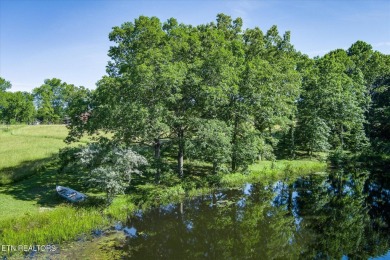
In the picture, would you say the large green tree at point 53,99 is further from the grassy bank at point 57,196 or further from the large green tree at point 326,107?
the large green tree at point 326,107

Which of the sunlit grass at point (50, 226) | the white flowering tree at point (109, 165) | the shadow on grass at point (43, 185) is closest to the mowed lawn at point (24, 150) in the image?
the shadow on grass at point (43, 185)

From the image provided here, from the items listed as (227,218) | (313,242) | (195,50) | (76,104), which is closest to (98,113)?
(76,104)

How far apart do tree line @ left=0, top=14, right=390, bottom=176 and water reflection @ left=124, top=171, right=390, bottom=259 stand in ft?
20.8

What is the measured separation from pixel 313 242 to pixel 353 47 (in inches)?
2792

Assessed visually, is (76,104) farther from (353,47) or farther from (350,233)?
(353,47)

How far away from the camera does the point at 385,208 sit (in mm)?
25406

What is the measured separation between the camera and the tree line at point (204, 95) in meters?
29.1

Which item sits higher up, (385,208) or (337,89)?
(337,89)

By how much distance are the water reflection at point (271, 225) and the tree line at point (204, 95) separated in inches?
250

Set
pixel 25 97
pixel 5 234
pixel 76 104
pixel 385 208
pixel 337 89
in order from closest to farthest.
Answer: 1. pixel 5 234
2. pixel 385 208
3. pixel 76 104
4. pixel 337 89
5. pixel 25 97

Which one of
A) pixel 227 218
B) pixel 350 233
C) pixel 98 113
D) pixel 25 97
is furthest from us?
pixel 25 97

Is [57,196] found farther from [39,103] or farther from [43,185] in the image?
[39,103]

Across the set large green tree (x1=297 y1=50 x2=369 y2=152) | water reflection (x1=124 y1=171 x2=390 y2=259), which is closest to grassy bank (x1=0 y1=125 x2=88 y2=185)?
water reflection (x1=124 y1=171 x2=390 y2=259)

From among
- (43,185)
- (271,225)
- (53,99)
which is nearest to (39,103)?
(53,99)
